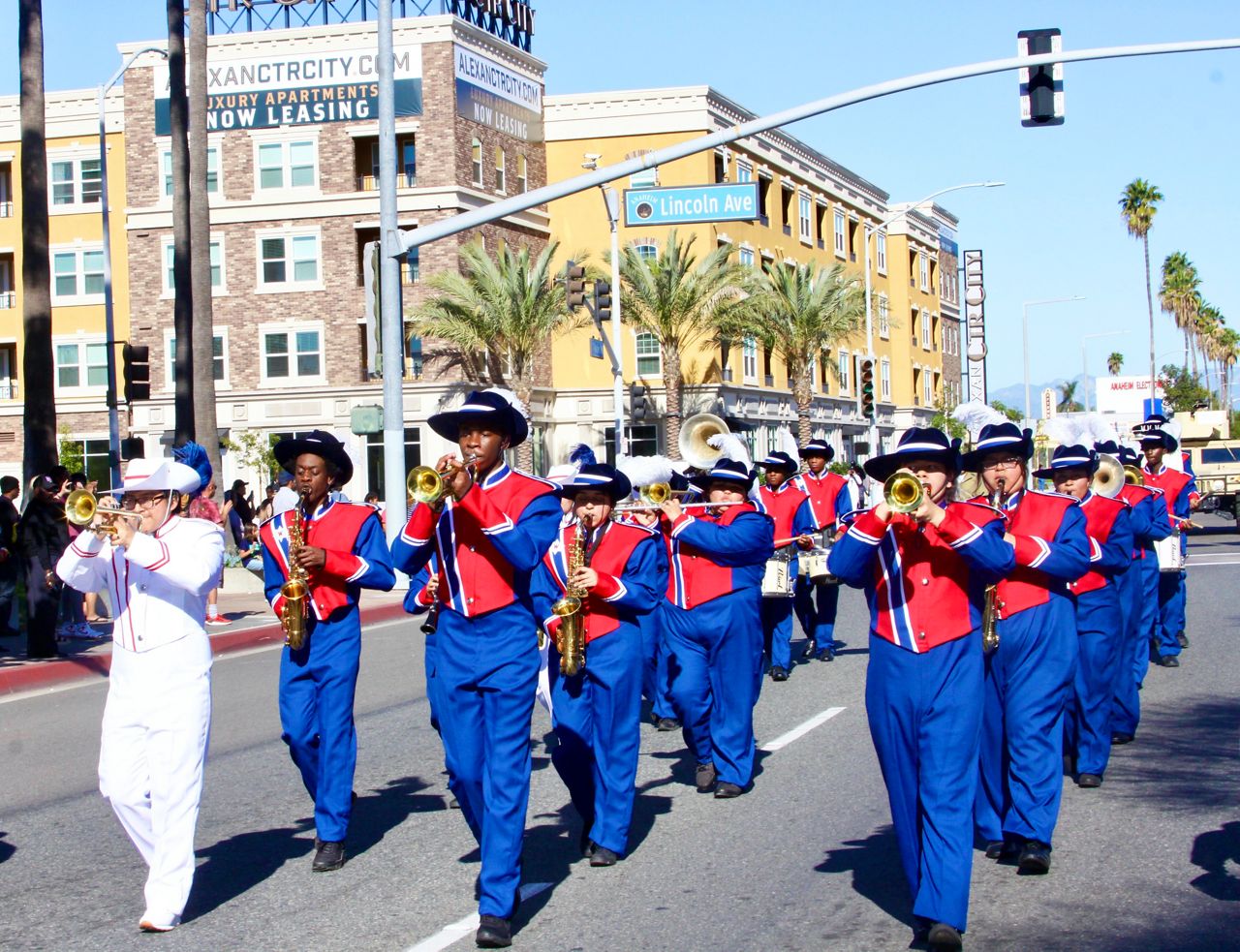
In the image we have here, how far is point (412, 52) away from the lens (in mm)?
47031

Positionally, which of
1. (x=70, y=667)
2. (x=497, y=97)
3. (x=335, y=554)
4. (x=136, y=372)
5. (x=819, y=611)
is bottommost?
(x=70, y=667)

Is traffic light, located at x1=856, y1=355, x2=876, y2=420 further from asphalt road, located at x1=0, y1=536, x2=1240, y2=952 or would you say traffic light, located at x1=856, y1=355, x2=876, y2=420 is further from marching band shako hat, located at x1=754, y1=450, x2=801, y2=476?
asphalt road, located at x1=0, y1=536, x2=1240, y2=952

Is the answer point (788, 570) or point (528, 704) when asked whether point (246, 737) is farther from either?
point (528, 704)

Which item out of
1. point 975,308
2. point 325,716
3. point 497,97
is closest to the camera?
point 325,716

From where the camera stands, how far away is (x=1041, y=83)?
16.2 meters

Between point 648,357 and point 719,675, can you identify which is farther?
point 648,357

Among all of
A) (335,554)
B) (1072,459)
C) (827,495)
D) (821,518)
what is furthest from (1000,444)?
(827,495)

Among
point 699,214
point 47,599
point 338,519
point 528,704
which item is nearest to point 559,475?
point 338,519

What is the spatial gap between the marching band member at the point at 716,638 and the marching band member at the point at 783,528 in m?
4.16

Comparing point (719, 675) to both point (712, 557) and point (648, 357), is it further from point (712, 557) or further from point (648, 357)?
point (648, 357)

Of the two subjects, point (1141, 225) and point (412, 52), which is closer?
point (412, 52)

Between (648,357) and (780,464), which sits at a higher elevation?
(648,357)

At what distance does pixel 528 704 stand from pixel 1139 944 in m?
2.37

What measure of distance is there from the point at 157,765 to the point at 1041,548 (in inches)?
145
